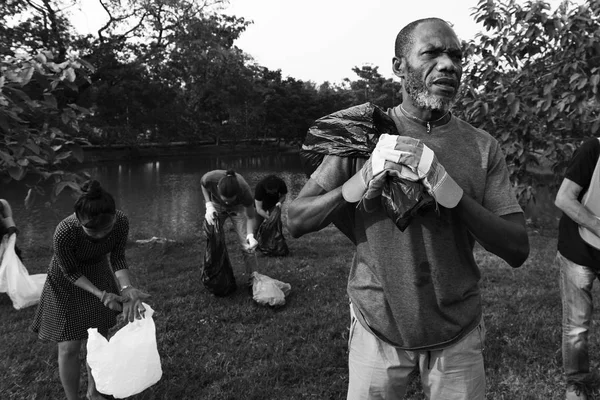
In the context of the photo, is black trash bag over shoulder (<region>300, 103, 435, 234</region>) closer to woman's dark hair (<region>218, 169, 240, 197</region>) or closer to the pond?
woman's dark hair (<region>218, 169, 240, 197</region>)

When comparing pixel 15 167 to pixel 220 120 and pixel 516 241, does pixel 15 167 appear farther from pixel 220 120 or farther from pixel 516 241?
pixel 220 120

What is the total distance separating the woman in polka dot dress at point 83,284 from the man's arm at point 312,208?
147 centimetres

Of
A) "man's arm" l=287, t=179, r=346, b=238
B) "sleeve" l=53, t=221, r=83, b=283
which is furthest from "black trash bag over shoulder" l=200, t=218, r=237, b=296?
"man's arm" l=287, t=179, r=346, b=238

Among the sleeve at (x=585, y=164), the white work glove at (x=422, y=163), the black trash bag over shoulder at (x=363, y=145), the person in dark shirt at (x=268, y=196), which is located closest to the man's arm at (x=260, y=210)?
the person in dark shirt at (x=268, y=196)

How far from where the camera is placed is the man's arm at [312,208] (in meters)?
1.55

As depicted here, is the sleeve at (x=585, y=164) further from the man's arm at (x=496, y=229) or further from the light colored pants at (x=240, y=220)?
the light colored pants at (x=240, y=220)

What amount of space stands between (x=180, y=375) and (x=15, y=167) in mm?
1911

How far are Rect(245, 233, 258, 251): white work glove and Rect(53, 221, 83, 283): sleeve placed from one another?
2.39 m

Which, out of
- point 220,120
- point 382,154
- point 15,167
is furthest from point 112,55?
point 382,154

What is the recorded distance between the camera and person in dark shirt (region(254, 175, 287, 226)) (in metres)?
6.83

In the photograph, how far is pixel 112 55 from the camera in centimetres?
1936

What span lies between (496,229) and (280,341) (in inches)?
103

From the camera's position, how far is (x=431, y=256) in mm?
1556

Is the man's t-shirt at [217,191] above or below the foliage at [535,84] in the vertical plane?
below
